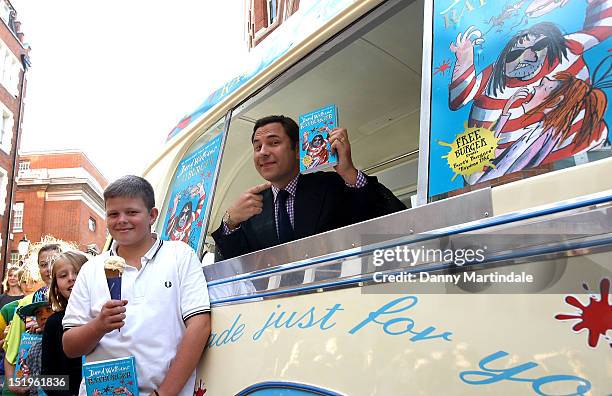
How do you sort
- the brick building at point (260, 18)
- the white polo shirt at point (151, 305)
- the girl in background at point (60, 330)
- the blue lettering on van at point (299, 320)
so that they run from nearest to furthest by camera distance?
the blue lettering on van at point (299, 320)
the white polo shirt at point (151, 305)
the girl in background at point (60, 330)
the brick building at point (260, 18)

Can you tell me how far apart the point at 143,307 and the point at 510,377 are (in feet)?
5.31

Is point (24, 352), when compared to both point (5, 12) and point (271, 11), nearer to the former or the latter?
point (271, 11)

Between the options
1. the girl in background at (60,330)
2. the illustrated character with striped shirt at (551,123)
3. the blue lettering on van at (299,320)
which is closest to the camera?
the illustrated character with striped shirt at (551,123)

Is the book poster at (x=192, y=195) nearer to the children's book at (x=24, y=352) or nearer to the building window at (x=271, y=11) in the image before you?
the children's book at (x=24, y=352)

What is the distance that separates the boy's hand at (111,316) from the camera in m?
2.13

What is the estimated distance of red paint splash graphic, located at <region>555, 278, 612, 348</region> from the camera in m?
1.03

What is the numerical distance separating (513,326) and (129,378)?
1.54 meters

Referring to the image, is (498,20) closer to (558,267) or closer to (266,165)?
(558,267)

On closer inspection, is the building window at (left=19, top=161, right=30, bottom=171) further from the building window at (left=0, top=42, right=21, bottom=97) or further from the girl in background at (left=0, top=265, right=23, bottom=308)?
the girl in background at (left=0, top=265, right=23, bottom=308)

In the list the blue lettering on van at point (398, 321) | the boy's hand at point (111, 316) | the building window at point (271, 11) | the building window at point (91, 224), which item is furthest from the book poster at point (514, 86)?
the building window at point (91, 224)

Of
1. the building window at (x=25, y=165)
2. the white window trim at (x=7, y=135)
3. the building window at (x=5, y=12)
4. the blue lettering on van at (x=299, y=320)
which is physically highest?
the building window at (x=5, y=12)

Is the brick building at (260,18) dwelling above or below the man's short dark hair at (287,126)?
above

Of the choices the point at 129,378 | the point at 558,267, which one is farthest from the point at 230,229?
the point at 558,267

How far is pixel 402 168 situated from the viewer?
4.29 m
